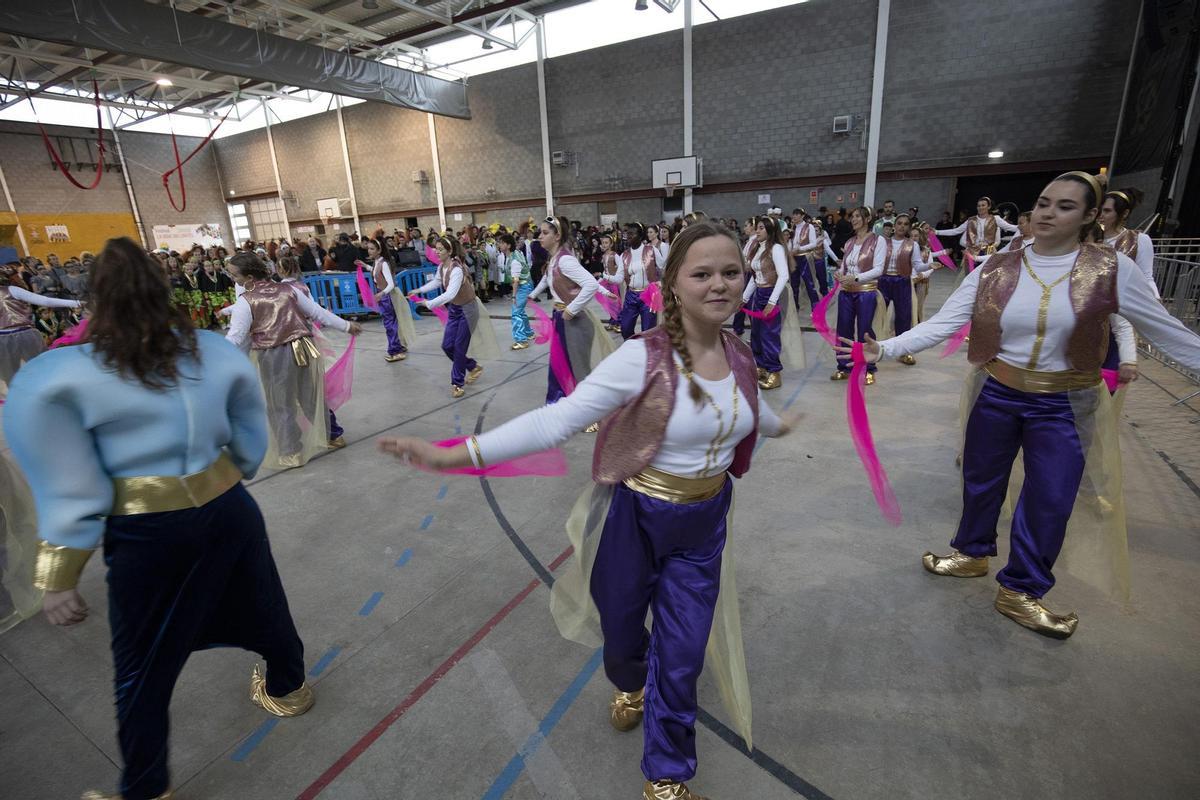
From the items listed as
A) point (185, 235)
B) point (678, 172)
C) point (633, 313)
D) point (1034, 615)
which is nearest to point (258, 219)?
point (185, 235)

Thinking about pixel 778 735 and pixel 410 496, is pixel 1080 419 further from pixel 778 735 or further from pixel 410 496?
pixel 410 496

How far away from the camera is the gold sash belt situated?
438 centimetres

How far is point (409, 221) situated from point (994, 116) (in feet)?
63.4

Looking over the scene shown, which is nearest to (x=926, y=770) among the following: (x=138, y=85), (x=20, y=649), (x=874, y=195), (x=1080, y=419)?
(x=1080, y=419)

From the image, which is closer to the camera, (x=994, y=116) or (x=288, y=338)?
(x=288, y=338)

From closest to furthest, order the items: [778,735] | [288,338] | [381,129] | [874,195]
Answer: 1. [778,735]
2. [288,338]
3. [874,195]
4. [381,129]

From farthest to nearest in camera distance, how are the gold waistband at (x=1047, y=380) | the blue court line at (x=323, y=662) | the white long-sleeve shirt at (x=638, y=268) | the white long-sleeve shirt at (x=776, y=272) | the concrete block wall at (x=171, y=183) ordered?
the concrete block wall at (x=171, y=183)
the white long-sleeve shirt at (x=638, y=268)
the white long-sleeve shirt at (x=776, y=272)
the blue court line at (x=323, y=662)
the gold waistband at (x=1047, y=380)

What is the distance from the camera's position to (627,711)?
6.64ft

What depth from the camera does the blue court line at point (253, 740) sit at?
2023 millimetres

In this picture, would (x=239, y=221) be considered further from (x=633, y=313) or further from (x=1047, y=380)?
(x=1047, y=380)

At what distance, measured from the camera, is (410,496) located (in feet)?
13.1

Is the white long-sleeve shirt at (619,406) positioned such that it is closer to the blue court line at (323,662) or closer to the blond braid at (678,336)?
the blond braid at (678,336)

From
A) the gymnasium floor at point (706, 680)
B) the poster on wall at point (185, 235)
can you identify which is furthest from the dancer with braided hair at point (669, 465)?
the poster on wall at point (185, 235)

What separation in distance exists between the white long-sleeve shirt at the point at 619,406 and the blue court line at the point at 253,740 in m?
1.53
